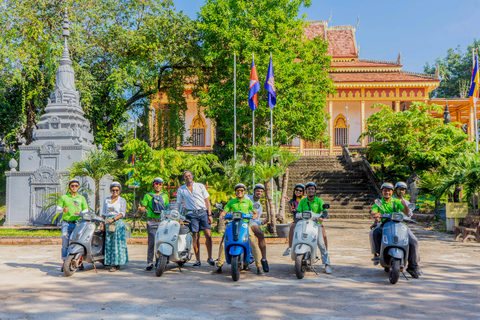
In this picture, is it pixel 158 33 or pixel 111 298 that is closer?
pixel 111 298

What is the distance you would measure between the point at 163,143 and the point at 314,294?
15.7 metres

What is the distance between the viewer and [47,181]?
13578 millimetres

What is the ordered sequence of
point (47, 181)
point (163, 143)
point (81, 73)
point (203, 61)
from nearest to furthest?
1. point (47, 181)
2. point (81, 73)
3. point (203, 61)
4. point (163, 143)

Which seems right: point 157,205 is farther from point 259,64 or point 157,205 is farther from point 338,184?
point 338,184

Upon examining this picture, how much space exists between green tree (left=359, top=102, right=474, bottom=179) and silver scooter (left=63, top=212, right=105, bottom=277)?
12867mm

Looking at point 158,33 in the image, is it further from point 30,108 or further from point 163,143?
point 30,108

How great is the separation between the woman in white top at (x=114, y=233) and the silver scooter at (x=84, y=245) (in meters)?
0.13

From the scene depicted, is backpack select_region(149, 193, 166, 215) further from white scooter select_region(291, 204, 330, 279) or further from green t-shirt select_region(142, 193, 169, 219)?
white scooter select_region(291, 204, 330, 279)

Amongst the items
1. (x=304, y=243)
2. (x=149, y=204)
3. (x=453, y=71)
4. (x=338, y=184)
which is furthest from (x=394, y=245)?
(x=453, y=71)

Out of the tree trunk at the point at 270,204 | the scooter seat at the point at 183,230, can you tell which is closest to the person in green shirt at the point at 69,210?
the scooter seat at the point at 183,230

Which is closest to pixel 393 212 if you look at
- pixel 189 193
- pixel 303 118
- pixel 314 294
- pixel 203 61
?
pixel 314 294

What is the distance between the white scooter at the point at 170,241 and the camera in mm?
6020

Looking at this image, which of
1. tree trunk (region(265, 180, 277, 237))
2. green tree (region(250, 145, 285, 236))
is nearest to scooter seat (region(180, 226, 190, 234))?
green tree (region(250, 145, 285, 236))

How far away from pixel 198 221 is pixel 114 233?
1321 mm
